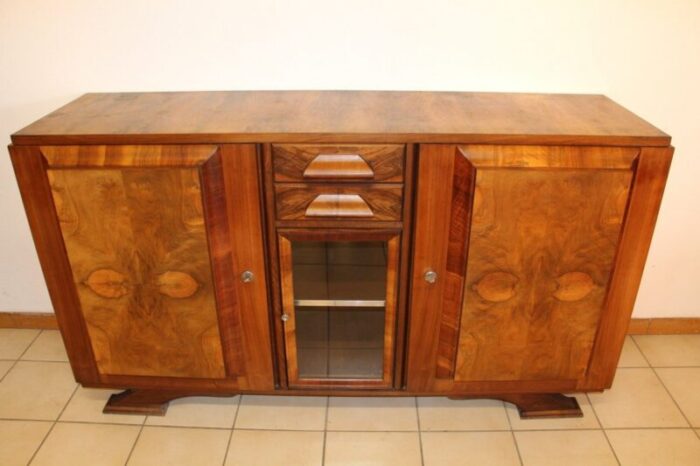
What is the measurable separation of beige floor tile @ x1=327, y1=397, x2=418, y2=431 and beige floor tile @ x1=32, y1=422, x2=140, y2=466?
635 millimetres

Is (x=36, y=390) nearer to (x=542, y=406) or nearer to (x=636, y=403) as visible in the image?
(x=542, y=406)

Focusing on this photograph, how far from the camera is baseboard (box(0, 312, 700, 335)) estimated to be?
84.2 inches

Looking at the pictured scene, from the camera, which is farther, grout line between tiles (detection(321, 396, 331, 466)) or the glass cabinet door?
grout line between tiles (detection(321, 396, 331, 466))

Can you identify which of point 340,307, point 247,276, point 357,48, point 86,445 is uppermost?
point 357,48

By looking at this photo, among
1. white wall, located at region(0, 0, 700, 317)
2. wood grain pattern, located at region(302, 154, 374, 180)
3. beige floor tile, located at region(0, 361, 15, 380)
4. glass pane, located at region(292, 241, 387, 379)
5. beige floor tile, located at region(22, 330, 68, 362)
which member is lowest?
beige floor tile, located at region(0, 361, 15, 380)

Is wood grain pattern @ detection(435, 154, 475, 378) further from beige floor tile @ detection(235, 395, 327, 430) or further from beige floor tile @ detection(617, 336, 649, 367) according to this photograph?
beige floor tile @ detection(617, 336, 649, 367)

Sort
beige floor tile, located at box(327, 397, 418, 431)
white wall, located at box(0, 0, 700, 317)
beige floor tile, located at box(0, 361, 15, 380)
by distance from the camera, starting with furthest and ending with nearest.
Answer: beige floor tile, located at box(0, 361, 15, 380) < beige floor tile, located at box(327, 397, 418, 431) < white wall, located at box(0, 0, 700, 317)

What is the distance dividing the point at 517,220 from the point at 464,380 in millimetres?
549

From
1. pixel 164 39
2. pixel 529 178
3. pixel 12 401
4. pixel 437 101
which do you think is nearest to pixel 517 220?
pixel 529 178

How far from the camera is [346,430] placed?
173 cm

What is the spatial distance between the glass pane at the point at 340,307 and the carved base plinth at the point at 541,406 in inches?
18.7

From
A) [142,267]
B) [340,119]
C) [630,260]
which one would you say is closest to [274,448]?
[142,267]

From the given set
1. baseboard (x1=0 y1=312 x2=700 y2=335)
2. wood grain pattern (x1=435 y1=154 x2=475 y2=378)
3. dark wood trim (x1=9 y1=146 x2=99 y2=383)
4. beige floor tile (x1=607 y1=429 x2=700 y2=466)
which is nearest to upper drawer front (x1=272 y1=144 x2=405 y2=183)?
wood grain pattern (x1=435 y1=154 x2=475 y2=378)

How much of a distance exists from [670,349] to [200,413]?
173cm
